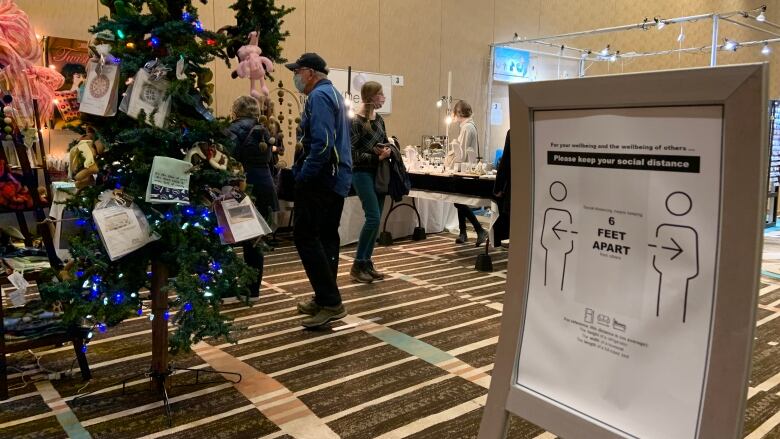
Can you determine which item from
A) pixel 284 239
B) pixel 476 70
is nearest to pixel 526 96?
pixel 284 239

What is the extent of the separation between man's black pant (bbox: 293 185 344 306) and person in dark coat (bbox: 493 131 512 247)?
1573mm

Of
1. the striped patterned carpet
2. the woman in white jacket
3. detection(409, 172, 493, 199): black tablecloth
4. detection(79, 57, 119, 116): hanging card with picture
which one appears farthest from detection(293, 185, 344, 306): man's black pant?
the woman in white jacket

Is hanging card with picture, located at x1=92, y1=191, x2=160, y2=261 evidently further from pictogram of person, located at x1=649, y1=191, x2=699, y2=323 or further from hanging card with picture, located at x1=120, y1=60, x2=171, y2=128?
pictogram of person, located at x1=649, y1=191, x2=699, y2=323

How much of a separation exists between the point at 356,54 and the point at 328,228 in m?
5.14

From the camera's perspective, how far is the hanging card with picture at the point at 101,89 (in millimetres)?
2270

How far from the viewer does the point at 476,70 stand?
9953mm

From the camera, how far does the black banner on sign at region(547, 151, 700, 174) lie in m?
1.05

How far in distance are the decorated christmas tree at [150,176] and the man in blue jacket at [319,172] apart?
0.79 meters

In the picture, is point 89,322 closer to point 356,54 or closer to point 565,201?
point 565,201

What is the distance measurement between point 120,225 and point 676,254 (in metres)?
1.93

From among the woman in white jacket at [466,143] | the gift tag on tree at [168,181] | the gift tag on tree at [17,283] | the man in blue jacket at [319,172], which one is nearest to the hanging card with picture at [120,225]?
the gift tag on tree at [168,181]

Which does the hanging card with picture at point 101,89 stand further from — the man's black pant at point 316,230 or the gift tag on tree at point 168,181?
the man's black pant at point 316,230

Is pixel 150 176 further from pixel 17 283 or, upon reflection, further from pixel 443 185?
pixel 443 185

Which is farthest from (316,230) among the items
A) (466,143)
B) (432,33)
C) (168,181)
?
(432,33)
